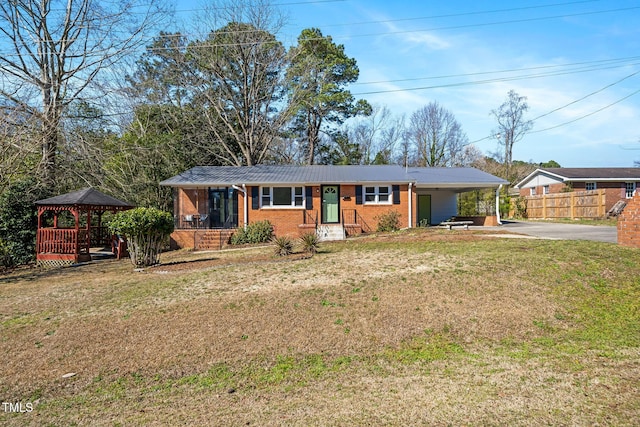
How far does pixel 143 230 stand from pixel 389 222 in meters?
12.2

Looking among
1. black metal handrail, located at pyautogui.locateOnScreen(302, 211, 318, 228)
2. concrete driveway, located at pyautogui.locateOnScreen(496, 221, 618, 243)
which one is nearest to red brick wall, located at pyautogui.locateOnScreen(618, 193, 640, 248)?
concrete driveway, located at pyautogui.locateOnScreen(496, 221, 618, 243)

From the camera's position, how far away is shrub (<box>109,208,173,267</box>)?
41.0ft

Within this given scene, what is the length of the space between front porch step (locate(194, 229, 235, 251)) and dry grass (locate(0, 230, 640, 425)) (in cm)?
840

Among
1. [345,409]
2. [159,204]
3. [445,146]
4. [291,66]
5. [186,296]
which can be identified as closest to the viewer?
[345,409]

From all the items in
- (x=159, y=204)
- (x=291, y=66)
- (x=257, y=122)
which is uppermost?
(x=291, y=66)

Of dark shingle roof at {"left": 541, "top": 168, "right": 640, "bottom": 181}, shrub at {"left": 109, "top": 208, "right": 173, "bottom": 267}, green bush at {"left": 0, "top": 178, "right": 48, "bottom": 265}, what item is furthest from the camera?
dark shingle roof at {"left": 541, "top": 168, "right": 640, "bottom": 181}

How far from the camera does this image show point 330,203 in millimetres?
22219

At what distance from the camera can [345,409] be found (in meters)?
4.42

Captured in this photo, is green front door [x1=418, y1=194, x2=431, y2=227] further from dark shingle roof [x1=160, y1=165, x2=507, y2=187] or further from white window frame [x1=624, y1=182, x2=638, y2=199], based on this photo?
white window frame [x1=624, y1=182, x2=638, y2=199]

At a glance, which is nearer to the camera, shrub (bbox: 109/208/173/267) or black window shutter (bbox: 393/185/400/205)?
shrub (bbox: 109/208/173/267)

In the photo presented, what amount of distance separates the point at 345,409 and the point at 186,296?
564 centimetres

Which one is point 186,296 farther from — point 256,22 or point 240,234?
point 256,22

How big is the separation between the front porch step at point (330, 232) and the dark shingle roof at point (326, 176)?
2621mm

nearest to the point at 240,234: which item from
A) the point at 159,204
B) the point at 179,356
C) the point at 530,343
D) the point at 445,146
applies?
the point at 159,204
